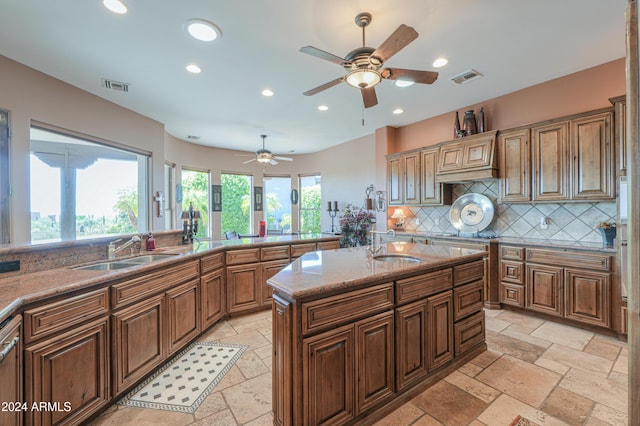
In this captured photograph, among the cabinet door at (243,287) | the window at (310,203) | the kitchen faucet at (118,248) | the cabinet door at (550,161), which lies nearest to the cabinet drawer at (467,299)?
the cabinet door at (550,161)

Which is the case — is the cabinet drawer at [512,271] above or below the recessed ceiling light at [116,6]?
below

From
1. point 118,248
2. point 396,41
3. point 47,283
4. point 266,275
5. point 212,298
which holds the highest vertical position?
point 396,41

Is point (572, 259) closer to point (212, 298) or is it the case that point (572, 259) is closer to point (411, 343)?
point (411, 343)

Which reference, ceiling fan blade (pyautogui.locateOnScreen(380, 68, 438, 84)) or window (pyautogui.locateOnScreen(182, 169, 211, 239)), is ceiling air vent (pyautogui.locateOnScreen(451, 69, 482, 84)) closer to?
ceiling fan blade (pyautogui.locateOnScreen(380, 68, 438, 84))

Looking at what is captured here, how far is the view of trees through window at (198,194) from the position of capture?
653 cm

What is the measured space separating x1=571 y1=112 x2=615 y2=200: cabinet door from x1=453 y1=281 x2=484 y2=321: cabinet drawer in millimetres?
1867

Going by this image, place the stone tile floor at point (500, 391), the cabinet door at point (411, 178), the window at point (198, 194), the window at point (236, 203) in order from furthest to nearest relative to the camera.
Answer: the window at point (236, 203)
the window at point (198, 194)
the cabinet door at point (411, 178)
the stone tile floor at point (500, 391)

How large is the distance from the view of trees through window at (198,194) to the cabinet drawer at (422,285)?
18.9 feet

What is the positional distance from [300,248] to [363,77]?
2.43 m

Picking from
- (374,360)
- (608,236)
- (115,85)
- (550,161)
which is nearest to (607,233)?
(608,236)

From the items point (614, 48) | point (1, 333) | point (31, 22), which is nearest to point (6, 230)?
point (31, 22)

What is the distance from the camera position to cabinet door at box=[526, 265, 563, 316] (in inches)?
125

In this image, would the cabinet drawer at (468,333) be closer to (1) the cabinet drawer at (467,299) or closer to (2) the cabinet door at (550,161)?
(1) the cabinet drawer at (467,299)

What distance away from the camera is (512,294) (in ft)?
11.7
